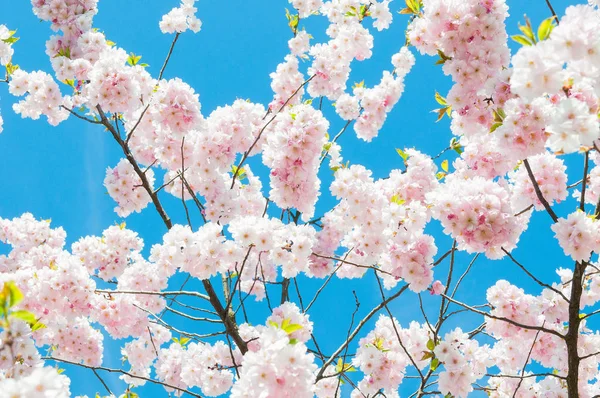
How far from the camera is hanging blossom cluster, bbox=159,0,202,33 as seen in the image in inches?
284

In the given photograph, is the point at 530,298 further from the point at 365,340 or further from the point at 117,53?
the point at 117,53

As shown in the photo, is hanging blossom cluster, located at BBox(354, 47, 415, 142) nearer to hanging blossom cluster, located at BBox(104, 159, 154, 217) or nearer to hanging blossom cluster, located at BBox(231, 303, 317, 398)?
hanging blossom cluster, located at BBox(104, 159, 154, 217)

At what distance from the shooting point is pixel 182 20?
283 inches

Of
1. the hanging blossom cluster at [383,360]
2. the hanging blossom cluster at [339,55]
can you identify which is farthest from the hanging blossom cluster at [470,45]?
the hanging blossom cluster at [339,55]

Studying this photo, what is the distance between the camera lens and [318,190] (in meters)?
4.82

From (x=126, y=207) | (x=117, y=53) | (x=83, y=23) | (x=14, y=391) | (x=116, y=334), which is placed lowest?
(x=14, y=391)

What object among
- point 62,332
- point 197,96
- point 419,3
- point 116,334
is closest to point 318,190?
point 197,96

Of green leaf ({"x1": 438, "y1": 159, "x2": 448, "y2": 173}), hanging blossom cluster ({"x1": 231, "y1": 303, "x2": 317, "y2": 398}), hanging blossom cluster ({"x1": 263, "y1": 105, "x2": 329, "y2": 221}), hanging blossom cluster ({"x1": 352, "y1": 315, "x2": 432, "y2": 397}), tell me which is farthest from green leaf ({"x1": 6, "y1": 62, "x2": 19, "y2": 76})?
hanging blossom cluster ({"x1": 352, "y1": 315, "x2": 432, "y2": 397})

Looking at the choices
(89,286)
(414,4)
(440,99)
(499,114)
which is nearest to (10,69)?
(89,286)

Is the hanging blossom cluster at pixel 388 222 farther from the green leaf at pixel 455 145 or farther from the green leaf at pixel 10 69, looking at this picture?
the green leaf at pixel 10 69

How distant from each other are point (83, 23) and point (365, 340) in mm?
4921

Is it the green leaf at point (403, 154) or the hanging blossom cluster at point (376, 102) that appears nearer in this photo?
the green leaf at point (403, 154)

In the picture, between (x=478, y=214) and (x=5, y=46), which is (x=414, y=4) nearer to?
(x=478, y=214)

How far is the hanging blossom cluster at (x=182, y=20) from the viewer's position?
7219 mm
